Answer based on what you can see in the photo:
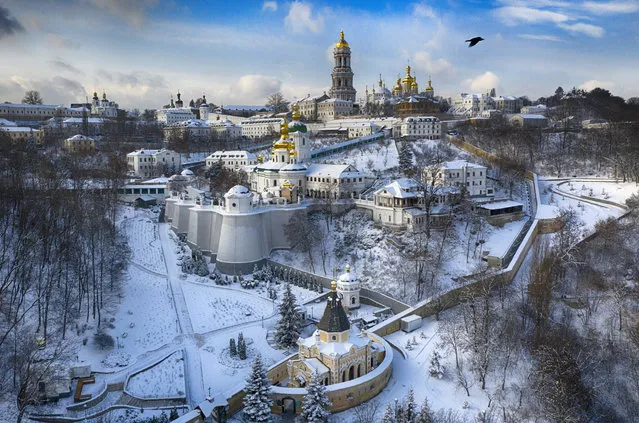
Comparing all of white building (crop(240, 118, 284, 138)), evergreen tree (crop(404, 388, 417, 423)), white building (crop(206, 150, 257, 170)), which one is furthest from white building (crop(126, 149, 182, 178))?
evergreen tree (crop(404, 388, 417, 423))

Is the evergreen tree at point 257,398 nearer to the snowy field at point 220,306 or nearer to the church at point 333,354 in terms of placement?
the church at point 333,354

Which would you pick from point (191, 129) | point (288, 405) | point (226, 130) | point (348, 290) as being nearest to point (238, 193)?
point (348, 290)

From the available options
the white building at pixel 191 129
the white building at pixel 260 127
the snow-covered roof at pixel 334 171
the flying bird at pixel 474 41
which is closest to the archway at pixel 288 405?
the flying bird at pixel 474 41

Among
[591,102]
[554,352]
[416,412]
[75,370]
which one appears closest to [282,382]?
[416,412]

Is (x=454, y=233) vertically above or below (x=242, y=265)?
above

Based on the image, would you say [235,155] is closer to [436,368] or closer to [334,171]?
[334,171]

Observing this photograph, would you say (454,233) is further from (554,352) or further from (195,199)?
(195,199)
